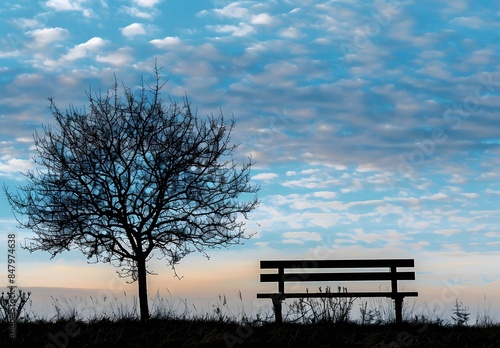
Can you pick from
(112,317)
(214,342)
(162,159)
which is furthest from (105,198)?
(214,342)

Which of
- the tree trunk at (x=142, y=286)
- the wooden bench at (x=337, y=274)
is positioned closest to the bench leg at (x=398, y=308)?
the wooden bench at (x=337, y=274)

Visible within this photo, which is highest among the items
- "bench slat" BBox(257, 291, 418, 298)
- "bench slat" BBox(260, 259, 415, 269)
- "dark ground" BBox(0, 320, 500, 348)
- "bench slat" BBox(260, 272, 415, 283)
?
"bench slat" BBox(260, 259, 415, 269)

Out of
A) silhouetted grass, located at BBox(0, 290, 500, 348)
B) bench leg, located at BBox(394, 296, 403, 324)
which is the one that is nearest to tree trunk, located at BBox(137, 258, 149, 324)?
silhouetted grass, located at BBox(0, 290, 500, 348)

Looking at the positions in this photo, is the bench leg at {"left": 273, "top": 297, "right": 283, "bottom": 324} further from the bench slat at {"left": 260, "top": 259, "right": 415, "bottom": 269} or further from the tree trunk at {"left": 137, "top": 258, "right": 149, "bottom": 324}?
the tree trunk at {"left": 137, "top": 258, "right": 149, "bottom": 324}

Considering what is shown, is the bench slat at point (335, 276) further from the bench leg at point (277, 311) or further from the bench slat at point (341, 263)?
the bench leg at point (277, 311)

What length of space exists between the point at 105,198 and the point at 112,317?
325cm

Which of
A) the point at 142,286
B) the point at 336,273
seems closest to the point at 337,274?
the point at 336,273

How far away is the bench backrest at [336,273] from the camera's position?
1726 centimetres

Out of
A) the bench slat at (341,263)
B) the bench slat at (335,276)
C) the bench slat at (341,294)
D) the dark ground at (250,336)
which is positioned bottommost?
the dark ground at (250,336)

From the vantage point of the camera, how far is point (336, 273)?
56.7 ft

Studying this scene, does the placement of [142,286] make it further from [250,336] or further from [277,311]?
[250,336]

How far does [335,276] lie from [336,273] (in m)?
0.09

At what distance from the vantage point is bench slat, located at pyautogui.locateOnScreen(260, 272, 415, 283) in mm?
17203

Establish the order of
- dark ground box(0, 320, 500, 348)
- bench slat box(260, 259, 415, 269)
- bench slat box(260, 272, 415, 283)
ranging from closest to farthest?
dark ground box(0, 320, 500, 348) < bench slat box(260, 272, 415, 283) < bench slat box(260, 259, 415, 269)
